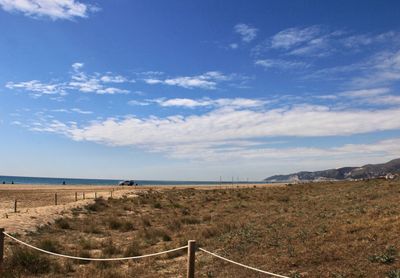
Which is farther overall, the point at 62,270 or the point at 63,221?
the point at 63,221

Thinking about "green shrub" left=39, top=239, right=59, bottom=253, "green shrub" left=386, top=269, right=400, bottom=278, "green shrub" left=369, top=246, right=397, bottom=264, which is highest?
"green shrub" left=369, top=246, right=397, bottom=264

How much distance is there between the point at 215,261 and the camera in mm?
12852

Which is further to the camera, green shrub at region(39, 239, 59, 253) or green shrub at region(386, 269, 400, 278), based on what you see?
green shrub at region(39, 239, 59, 253)

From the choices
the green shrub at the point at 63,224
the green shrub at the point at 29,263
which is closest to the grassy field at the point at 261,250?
the green shrub at the point at 29,263

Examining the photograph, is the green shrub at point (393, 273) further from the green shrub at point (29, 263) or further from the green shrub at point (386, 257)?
the green shrub at point (29, 263)

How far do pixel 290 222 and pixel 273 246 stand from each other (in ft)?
15.5

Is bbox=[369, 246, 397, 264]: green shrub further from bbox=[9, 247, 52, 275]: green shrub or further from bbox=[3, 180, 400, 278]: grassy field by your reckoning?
bbox=[9, 247, 52, 275]: green shrub

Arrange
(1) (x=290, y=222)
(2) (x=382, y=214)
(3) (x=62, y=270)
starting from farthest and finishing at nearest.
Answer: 1. (1) (x=290, y=222)
2. (2) (x=382, y=214)
3. (3) (x=62, y=270)

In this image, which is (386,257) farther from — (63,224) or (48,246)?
(63,224)

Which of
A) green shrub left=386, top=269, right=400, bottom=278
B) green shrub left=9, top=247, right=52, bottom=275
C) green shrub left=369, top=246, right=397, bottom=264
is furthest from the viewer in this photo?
green shrub left=9, top=247, right=52, bottom=275

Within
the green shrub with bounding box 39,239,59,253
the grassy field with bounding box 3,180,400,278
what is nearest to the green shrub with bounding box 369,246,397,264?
the grassy field with bounding box 3,180,400,278

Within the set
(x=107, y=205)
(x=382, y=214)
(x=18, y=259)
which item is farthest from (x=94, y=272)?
(x=107, y=205)

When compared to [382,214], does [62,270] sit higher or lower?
lower

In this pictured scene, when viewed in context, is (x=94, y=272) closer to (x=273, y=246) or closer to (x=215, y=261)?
(x=215, y=261)
